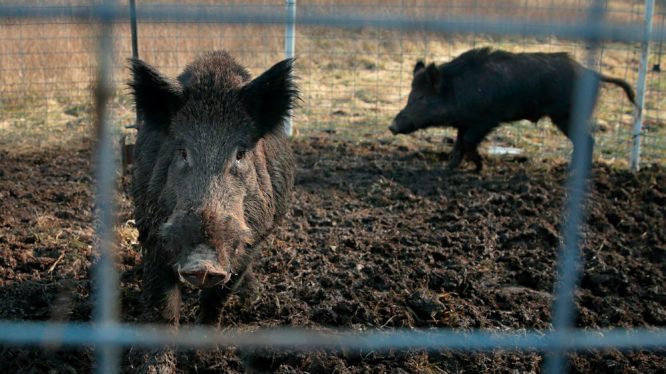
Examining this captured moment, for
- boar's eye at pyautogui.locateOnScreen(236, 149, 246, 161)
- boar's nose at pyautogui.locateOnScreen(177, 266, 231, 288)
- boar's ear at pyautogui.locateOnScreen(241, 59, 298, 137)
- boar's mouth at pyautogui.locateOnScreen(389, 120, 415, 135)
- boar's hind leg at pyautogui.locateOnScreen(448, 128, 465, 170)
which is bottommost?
boar's hind leg at pyautogui.locateOnScreen(448, 128, 465, 170)

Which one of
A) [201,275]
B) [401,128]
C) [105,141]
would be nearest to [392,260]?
[201,275]

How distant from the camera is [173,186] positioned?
11.4 ft

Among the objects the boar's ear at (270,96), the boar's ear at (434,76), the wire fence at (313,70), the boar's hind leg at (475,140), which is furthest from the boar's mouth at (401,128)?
the boar's ear at (270,96)

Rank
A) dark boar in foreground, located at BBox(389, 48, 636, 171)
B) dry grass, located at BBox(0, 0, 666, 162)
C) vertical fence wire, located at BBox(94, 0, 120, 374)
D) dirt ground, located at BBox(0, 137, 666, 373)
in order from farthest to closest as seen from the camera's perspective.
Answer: dry grass, located at BBox(0, 0, 666, 162), dark boar in foreground, located at BBox(389, 48, 636, 171), dirt ground, located at BBox(0, 137, 666, 373), vertical fence wire, located at BBox(94, 0, 120, 374)

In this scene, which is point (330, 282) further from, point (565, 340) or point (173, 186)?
point (565, 340)

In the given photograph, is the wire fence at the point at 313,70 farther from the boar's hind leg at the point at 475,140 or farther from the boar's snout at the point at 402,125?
the boar's snout at the point at 402,125

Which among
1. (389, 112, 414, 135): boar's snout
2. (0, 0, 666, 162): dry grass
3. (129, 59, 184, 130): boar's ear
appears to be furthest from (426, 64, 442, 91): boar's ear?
(129, 59, 184, 130): boar's ear

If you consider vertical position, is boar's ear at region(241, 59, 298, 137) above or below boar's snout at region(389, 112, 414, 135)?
above

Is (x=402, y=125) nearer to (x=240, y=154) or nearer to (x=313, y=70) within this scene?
(x=313, y=70)

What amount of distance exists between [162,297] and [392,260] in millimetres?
1986

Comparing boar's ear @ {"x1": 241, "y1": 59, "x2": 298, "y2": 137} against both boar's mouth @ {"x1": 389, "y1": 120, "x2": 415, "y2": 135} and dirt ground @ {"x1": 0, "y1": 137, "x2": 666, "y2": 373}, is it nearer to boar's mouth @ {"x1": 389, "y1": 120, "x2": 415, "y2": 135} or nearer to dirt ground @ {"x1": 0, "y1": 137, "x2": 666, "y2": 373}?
dirt ground @ {"x1": 0, "y1": 137, "x2": 666, "y2": 373}

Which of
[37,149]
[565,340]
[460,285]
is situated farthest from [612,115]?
[565,340]

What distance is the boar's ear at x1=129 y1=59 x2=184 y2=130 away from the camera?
3447mm

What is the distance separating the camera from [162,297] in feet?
12.1
